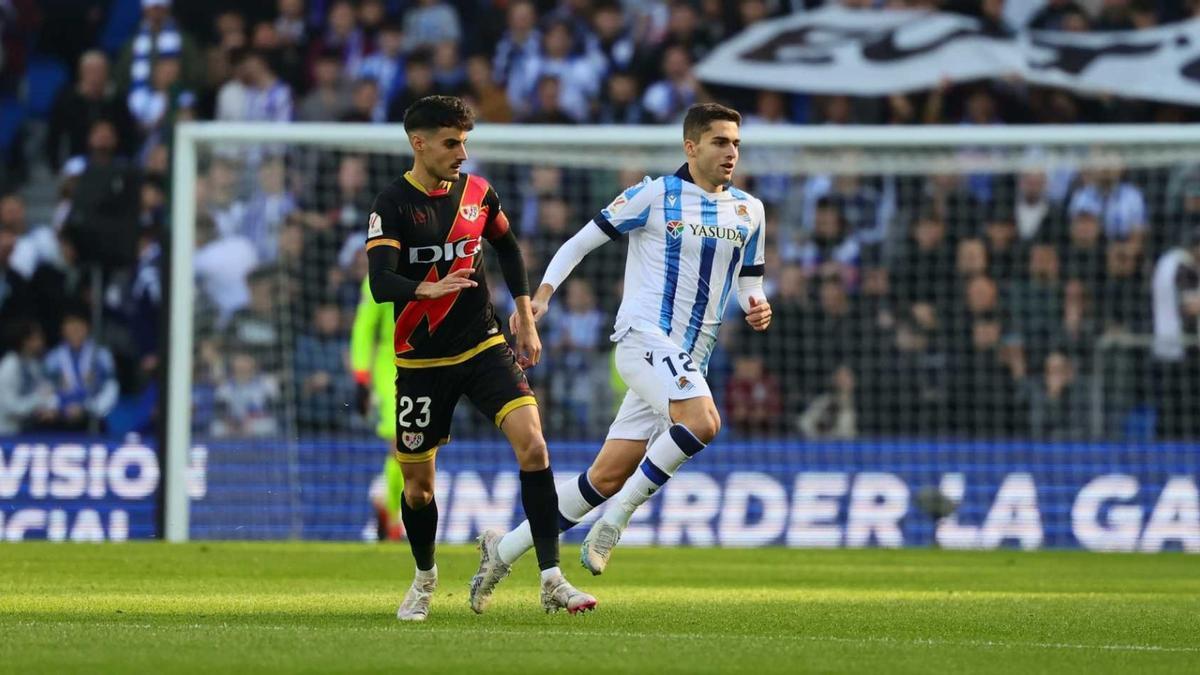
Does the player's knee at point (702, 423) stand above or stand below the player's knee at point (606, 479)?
above

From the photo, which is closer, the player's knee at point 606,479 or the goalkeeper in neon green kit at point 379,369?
the player's knee at point 606,479

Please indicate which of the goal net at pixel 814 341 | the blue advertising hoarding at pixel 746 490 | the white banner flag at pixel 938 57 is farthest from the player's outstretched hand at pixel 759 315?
the white banner flag at pixel 938 57

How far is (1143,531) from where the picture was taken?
16844 millimetres

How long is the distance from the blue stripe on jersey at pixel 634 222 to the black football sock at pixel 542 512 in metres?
1.79

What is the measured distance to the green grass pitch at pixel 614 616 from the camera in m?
7.09

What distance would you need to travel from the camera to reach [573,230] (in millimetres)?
20062

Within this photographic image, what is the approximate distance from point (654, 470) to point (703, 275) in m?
1.10

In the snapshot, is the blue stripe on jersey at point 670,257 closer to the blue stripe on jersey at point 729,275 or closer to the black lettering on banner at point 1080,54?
the blue stripe on jersey at point 729,275

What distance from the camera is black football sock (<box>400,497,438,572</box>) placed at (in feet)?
29.5

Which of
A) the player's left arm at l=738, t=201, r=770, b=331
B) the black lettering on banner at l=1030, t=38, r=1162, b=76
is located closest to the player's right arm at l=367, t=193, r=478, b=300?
the player's left arm at l=738, t=201, r=770, b=331

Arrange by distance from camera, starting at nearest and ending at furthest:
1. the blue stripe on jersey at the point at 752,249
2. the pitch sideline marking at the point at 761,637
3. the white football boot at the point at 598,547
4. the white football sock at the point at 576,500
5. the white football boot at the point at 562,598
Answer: the pitch sideline marking at the point at 761,637 < the white football boot at the point at 562,598 < the white football boot at the point at 598,547 < the white football sock at the point at 576,500 < the blue stripe on jersey at the point at 752,249

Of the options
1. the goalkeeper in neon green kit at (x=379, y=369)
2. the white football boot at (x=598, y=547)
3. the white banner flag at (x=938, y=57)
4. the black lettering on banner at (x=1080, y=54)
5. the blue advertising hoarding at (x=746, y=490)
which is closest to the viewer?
the white football boot at (x=598, y=547)

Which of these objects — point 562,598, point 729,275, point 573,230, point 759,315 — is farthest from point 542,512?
point 573,230

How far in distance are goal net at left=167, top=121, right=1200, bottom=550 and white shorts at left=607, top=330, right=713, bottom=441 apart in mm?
5538
